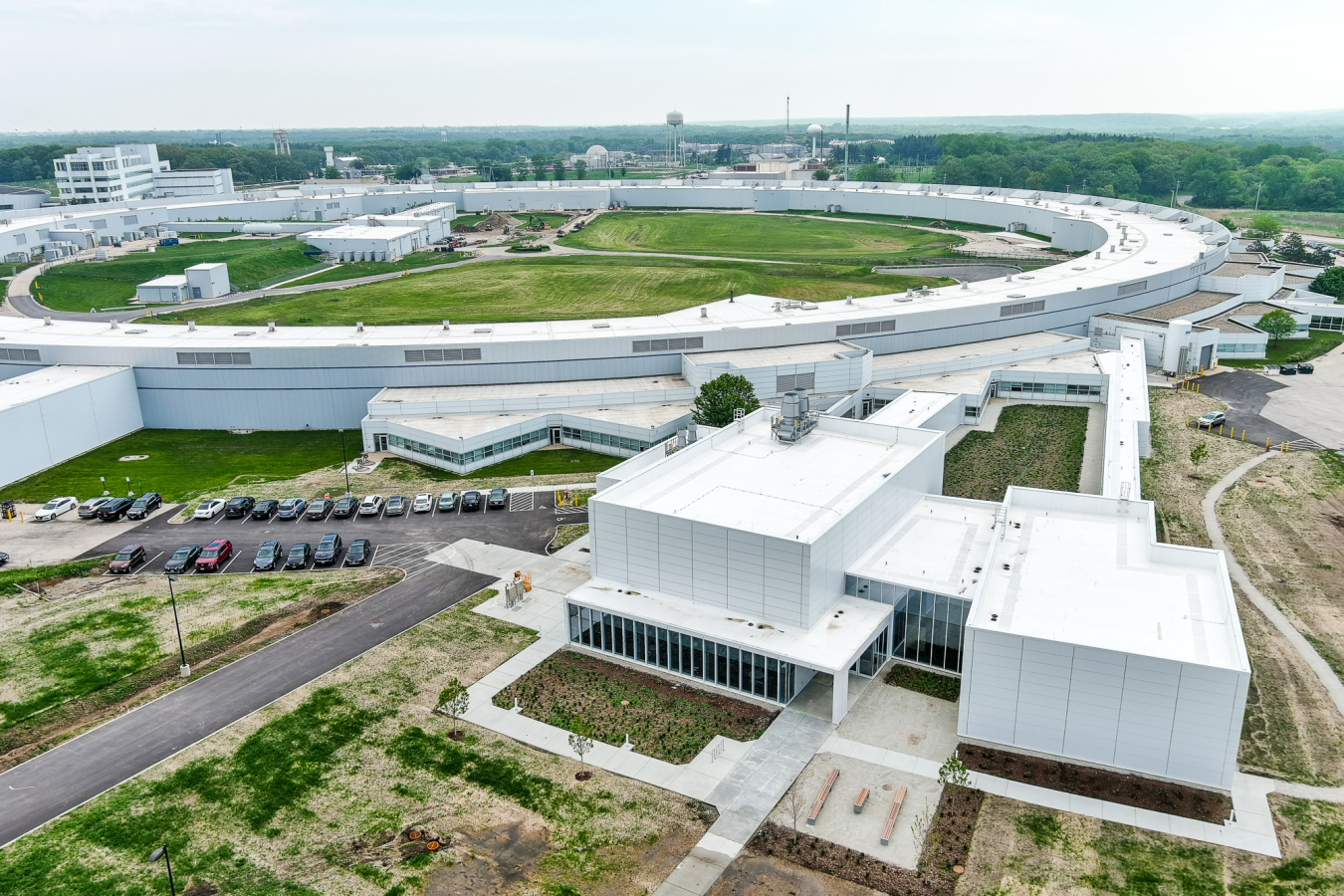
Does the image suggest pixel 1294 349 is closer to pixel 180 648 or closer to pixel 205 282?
pixel 180 648

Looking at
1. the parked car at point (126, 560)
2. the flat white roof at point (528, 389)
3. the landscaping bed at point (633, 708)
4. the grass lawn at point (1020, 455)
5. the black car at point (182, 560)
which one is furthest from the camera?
the flat white roof at point (528, 389)

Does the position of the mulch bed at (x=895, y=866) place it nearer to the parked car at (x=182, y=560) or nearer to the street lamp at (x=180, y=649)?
the street lamp at (x=180, y=649)

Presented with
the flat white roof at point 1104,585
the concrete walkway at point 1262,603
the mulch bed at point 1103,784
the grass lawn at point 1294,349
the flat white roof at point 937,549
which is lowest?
the mulch bed at point 1103,784

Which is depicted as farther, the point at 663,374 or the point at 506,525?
the point at 663,374

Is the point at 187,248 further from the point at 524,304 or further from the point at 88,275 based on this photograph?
the point at 524,304

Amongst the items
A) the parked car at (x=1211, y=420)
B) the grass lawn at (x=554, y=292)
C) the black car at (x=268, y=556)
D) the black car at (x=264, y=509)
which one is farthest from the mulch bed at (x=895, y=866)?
the grass lawn at (x=554, y=292)

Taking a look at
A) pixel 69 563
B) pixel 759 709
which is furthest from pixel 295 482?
pixel 759 709
